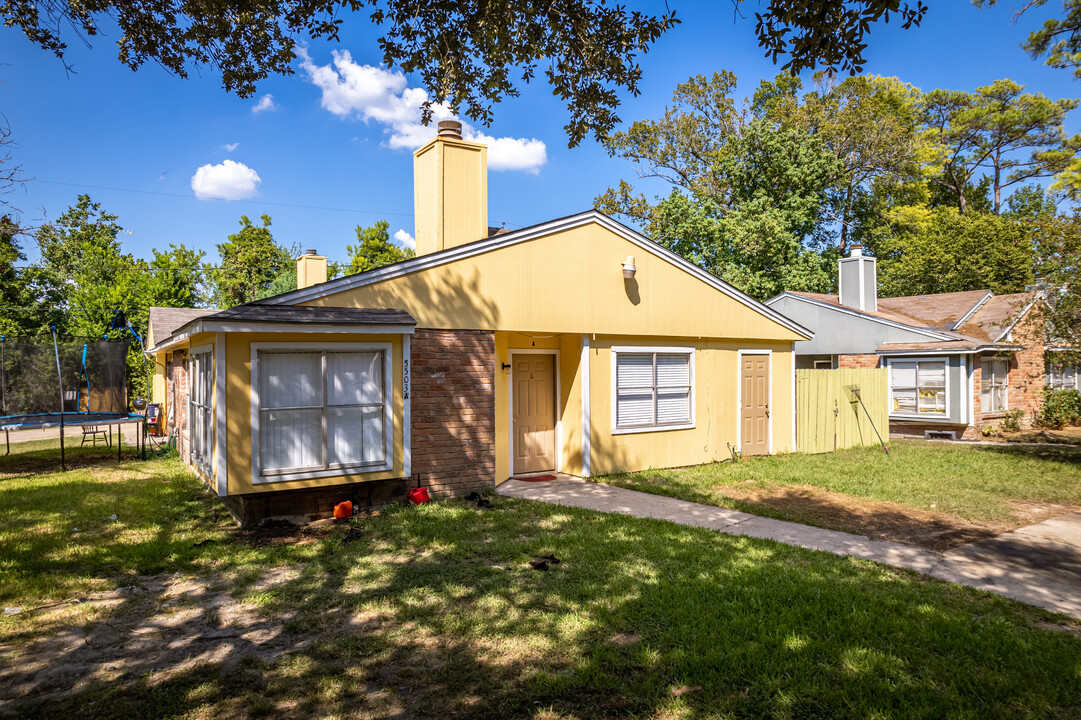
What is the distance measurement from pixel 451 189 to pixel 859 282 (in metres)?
15.6

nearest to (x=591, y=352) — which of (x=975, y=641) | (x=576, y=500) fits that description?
(x=576, y=500)

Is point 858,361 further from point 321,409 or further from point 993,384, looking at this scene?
point 321,409

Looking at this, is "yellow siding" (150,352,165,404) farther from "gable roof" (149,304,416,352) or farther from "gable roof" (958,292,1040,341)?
"gable roof" (958,292,1040,341)

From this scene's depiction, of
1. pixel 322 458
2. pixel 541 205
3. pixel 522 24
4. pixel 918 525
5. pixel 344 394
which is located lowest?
pixel 918 525

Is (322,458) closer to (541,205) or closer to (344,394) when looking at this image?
(344,394)

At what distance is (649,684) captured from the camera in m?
3.87

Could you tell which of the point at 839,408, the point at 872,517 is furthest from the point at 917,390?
the point at 872,517

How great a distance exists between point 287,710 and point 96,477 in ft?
33.1

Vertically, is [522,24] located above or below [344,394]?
above

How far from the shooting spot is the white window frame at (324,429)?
7.62 m

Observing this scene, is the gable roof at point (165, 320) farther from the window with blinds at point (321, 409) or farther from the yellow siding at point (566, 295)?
the window with blinds at point (321, 409)

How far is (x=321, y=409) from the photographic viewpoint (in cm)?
805

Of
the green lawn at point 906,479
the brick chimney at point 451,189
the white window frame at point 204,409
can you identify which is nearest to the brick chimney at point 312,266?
the white window frame at point 204,409

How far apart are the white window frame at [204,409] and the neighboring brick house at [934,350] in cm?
1836
